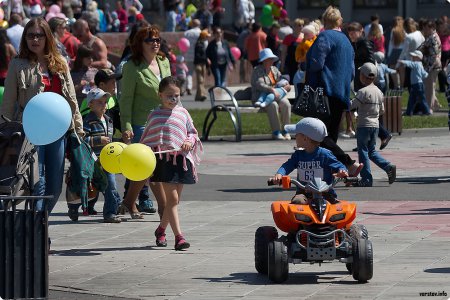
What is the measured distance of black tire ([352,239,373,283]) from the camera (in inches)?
377

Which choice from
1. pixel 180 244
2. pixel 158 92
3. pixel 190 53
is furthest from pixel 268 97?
pixel 190 53

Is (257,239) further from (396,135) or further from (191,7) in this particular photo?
(191,7)

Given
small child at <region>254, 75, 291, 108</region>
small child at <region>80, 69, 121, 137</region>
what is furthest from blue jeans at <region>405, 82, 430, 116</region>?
small child at <region>80, 69, 121, 137</region>

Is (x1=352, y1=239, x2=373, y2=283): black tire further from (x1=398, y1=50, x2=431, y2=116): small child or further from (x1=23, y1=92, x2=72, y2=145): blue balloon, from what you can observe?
(x1=398, y1=50, x2=431, y2=116): small child

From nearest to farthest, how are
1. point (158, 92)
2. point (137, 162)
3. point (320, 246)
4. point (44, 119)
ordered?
1. point (44, 119)
2. point (320, 246)
3. point (137, 162)
4. point (158, 92)

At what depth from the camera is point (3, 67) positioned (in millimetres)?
17281

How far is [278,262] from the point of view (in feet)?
31.6

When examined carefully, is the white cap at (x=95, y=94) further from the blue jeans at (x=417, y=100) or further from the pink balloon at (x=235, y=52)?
the pink balloon at (x=235, y=52)

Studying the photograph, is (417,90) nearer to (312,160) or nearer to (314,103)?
(314,103)

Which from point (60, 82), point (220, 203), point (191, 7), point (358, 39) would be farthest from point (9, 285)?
point (191, 7)

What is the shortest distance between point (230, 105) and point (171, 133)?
12034 mm

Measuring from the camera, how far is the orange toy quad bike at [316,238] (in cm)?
963

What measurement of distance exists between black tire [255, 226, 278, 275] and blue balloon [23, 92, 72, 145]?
1.62 m

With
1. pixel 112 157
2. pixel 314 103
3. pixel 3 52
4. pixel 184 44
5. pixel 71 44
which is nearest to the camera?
pixel 112 157
